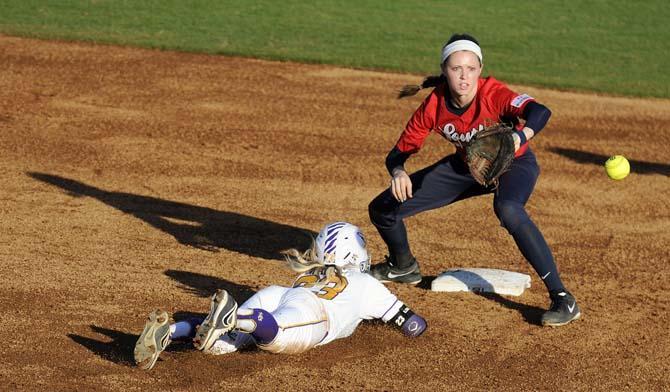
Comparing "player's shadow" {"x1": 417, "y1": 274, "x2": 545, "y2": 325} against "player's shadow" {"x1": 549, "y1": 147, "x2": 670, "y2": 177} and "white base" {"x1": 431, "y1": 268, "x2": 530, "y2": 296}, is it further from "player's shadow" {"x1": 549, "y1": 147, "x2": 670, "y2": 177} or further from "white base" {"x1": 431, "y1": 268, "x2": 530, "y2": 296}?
"player's shadow" {"x1": 549, "y1": 147, "x2": 670, "y2": 177}

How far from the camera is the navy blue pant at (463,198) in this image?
716cm

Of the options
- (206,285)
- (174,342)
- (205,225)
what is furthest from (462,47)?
(205,225)

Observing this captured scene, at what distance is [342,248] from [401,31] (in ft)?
33.4

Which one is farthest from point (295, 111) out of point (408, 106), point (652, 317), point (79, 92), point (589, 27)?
point (589, 27)

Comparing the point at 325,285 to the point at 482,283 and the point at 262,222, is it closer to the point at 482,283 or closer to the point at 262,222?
the point at 482,283

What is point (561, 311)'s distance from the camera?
7254mm

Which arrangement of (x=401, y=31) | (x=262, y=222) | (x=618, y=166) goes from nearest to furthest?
1. (x=618, y=166)
2. (x=262, y=222)
3. (x=401, y=31)

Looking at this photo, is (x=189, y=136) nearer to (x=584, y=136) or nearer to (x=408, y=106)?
(x=408, y=106)

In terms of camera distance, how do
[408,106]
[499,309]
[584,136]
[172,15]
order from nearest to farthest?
[499,309], [584,136], [408,106], [172,15]

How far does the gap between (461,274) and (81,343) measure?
2962 millimetres

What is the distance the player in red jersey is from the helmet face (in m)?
0.44

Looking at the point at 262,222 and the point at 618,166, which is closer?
the point at 618,166

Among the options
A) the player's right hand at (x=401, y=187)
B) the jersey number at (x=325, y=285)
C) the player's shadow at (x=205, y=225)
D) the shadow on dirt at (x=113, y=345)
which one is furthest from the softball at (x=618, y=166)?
the shadow on dirt at (x=113, y=345)

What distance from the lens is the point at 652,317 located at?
7.50 metres
